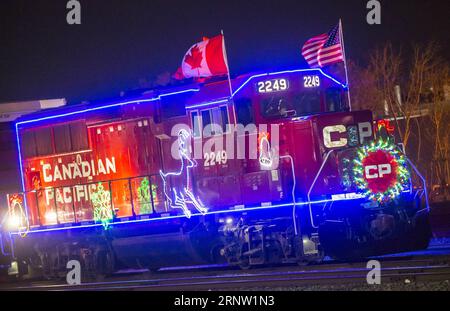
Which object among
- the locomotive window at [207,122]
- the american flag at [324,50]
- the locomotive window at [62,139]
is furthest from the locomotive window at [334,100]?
the locomotive window at [62,139]

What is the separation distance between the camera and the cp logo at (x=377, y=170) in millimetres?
12898

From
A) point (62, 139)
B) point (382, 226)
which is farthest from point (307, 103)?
point (62, 139)

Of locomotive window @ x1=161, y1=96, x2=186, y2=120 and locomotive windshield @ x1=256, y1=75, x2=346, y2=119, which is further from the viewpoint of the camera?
locomotive window @ x1=161, y1=96, x2=186, y2=120

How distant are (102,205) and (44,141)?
282 cm

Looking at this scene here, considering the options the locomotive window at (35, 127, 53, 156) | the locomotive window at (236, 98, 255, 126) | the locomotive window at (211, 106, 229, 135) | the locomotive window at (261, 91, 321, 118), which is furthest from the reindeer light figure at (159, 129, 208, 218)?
the locomotive window at (35, 127, 53, 156)

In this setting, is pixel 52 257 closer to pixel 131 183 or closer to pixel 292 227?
pixel 131 183

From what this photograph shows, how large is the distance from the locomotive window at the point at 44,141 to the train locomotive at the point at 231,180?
0.33m

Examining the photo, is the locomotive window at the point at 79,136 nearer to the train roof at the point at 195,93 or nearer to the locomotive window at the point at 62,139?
the locomotive window at the point at 62,139

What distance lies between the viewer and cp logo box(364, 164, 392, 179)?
12.9 m

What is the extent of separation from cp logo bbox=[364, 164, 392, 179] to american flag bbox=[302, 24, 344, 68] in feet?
9.24

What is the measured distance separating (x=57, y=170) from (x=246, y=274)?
6731 millimetres

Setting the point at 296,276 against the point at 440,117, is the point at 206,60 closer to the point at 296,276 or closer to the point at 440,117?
the point at 296,276

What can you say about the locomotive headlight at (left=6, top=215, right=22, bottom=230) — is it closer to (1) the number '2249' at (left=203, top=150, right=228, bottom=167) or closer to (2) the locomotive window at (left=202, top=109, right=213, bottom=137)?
(1) the number '2249' at (left=203, top=150, right=228, bottom=167)
